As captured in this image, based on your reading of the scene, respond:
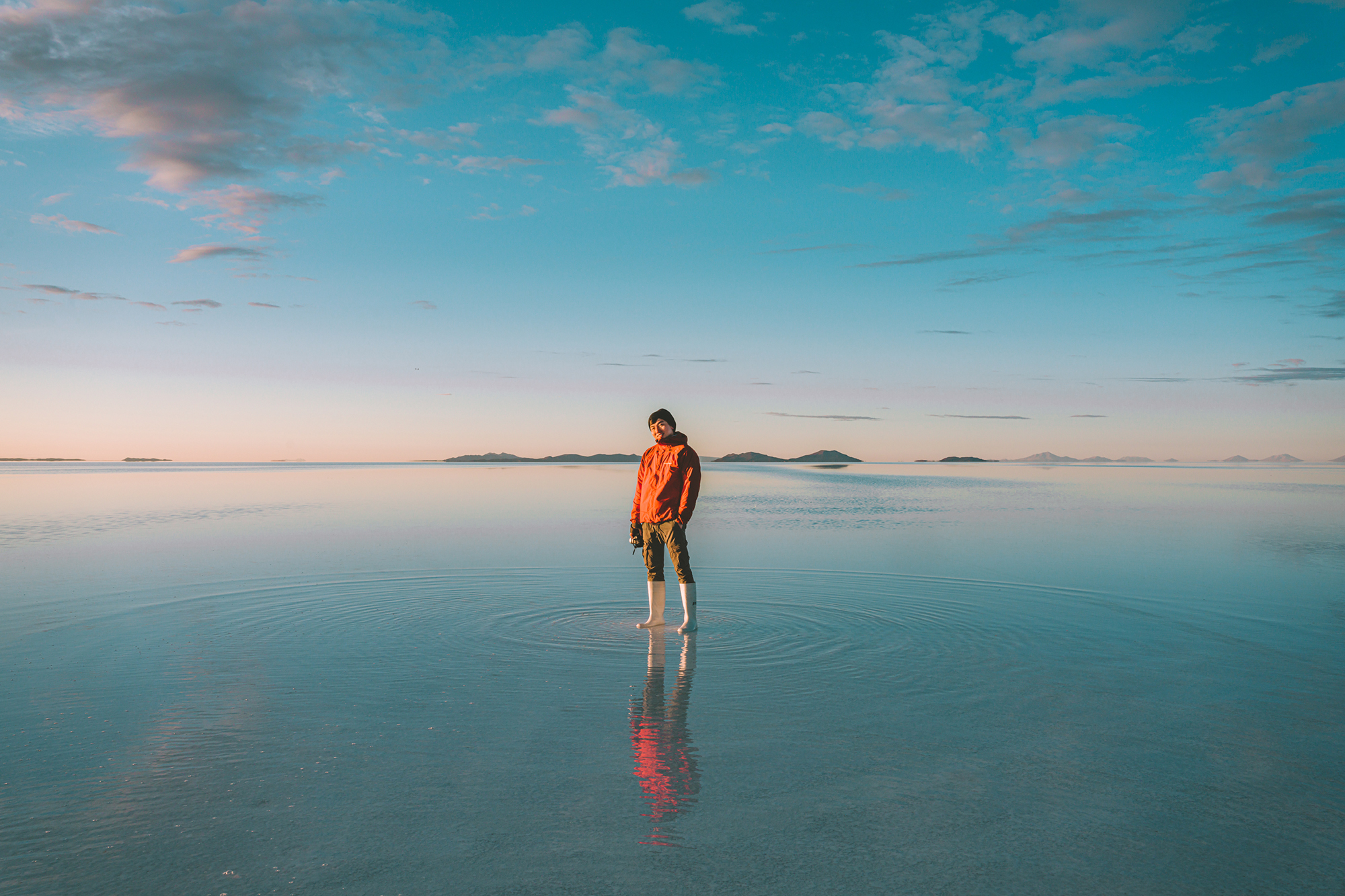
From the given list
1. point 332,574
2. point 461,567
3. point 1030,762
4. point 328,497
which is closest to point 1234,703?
point 1030,762

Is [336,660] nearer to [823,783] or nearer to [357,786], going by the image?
[357,786]

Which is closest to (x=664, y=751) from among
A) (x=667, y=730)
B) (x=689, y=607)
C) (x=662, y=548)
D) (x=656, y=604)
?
(x=667, y=730)

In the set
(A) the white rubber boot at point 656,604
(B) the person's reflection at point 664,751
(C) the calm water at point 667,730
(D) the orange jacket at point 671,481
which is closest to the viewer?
(C) the calm water at point 667,730

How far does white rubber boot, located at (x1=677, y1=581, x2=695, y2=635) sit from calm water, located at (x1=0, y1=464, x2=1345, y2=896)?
155 mm

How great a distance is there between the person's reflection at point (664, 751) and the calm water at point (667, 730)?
28mm

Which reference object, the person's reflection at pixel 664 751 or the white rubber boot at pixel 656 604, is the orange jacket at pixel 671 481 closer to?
the white rubber boot at pixel 656 604

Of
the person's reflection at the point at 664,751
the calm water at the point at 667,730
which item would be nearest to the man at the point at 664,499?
the calm water at the point at 667,730

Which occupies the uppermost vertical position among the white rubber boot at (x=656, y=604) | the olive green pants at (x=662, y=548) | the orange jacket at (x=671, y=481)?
the orange jacket at (x=671, y=481)

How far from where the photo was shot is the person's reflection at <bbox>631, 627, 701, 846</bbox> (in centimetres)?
389

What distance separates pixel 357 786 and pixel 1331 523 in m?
23.4

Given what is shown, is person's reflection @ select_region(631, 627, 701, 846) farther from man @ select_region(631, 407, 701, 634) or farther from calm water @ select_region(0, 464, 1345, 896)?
man @ select_region(631, 407, 701, 634)

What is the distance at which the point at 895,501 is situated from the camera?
29281 millimetres

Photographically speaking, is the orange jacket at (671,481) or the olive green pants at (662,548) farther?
the orange jacket at (671,481)

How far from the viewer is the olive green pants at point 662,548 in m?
8.52
